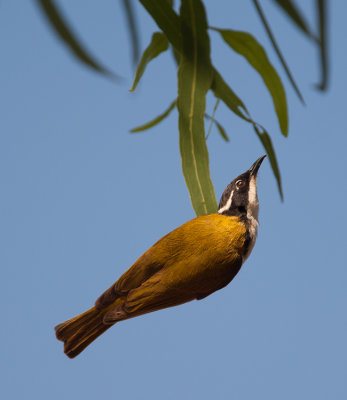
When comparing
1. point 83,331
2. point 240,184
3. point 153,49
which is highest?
point 153,49

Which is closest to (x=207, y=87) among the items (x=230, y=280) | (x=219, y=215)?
(x=219, y=215)

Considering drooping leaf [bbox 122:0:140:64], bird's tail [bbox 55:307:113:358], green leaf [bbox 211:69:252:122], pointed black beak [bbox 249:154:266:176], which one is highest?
drooping leaf [bbox 122:0:140:64]

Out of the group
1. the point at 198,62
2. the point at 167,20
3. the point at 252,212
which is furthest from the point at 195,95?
the point at 252,212

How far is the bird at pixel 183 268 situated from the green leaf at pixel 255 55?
0.41 metres

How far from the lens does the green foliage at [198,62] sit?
4.25ft

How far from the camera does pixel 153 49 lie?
1.55m

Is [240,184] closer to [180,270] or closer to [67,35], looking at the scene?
[180,270]

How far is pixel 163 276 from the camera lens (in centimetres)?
118

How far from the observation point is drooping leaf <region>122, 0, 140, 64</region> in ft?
4.97

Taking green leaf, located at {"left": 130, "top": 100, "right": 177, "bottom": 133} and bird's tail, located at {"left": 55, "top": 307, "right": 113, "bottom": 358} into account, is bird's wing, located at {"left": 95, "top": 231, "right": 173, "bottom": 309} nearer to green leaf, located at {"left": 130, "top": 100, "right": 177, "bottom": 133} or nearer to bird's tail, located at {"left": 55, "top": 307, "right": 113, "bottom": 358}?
bird's tail, located at {"left": 55, "top": 307, "right": 113, "bottom": 358}

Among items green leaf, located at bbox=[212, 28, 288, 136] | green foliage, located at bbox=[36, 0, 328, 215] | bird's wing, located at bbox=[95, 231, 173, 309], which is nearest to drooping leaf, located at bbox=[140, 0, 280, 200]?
green foliage, located at bbox=[36, 0, 328, 215]

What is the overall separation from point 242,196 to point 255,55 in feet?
1.35

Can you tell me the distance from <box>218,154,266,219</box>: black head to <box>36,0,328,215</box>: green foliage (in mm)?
39

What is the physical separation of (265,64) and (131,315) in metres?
0.74
